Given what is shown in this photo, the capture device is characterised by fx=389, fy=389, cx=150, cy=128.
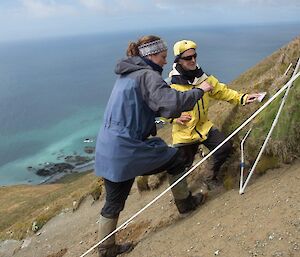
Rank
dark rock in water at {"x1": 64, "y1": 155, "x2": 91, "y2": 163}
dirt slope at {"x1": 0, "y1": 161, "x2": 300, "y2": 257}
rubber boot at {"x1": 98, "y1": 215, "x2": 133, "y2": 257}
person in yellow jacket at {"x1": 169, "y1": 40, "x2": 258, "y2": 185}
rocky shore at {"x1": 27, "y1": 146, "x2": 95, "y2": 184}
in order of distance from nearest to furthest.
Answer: dirt slope at {"x1": 0, "y1": 161, "x2": 300, "y2": 257}, rubber boot at {"x1": 98, "y1": 215, "x2": 133, "y2": 257}, person in yellow jacket at {"x1": 169, "y1": 40, "x2": 258, "y2": 185}, rocky shore at {"x1": 27, "y1": 146, "x2": 95, "y2": 184}, dark rock in water at {"x1": 64, "y1": 155, "x2": 91, "y2": 163}

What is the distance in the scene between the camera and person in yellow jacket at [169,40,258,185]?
354 inches

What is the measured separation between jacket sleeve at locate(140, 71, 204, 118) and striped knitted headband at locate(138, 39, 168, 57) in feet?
1.95

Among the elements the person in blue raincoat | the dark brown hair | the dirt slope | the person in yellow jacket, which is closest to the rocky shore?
the dirt slope

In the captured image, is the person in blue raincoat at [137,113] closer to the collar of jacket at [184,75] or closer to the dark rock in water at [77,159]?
the collar of jacket at [184,75]

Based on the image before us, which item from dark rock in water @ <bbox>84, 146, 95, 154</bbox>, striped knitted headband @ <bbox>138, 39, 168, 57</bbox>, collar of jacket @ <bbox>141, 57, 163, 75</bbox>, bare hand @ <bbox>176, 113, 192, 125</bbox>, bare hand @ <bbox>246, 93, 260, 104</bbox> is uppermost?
striped knitted headband @ <bbox>138, 39, 168, 57</bbox>

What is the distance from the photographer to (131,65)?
7.40m

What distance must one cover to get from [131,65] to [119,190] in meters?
2.61

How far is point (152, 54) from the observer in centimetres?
755

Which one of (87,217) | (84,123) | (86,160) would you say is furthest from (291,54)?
(84,123)

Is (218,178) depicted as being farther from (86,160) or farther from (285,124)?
(86,160)

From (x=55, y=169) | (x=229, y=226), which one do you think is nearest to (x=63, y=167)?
(x=55, y=169)

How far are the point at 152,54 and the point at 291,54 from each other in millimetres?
8166

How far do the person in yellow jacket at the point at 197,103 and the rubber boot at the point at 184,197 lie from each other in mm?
695

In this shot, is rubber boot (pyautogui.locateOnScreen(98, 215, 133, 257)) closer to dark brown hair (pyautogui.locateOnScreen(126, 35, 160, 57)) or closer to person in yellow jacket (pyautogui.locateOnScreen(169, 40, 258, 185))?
person in yellow jacket (pyautogui.locateOnScreen(169, 40, 258, 185))
